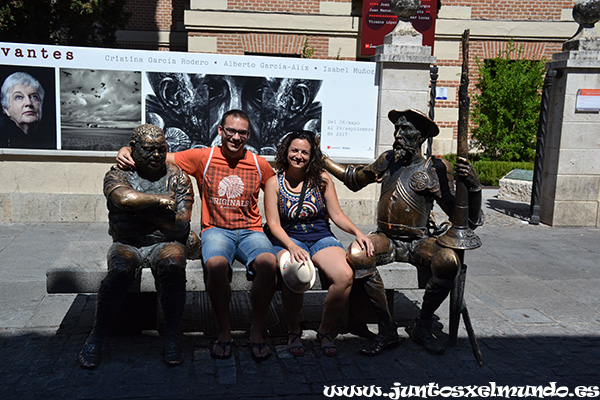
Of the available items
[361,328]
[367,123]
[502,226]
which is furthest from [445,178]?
[502,226]

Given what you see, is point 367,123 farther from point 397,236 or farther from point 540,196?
point 397,236

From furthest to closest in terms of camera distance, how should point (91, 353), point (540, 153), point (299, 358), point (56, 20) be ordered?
point (56, 20) < point (540, 153) < point (299, 358) < point (91, 353)

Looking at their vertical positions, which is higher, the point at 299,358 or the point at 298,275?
the point at 298,275

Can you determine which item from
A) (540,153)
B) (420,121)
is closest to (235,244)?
(420,121)

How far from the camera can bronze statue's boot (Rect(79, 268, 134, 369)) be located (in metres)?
3.61

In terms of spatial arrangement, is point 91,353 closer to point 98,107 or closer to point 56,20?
point 98,107

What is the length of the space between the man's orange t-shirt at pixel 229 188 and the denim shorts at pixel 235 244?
8cm

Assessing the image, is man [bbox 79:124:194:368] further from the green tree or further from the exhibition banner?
the green tree

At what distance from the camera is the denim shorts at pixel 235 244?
387cm

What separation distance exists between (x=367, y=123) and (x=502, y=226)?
271 cm

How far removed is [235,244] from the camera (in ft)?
13.4

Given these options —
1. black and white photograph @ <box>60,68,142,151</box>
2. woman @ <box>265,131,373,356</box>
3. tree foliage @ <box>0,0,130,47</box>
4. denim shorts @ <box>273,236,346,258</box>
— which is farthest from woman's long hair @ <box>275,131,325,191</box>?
tree foliage @ <box>0,0,130,47</box>

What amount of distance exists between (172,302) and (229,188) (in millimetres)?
924

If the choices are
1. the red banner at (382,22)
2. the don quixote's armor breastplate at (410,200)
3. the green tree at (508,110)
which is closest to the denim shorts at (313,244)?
the don quixote's armor breastplate at (410,200)
